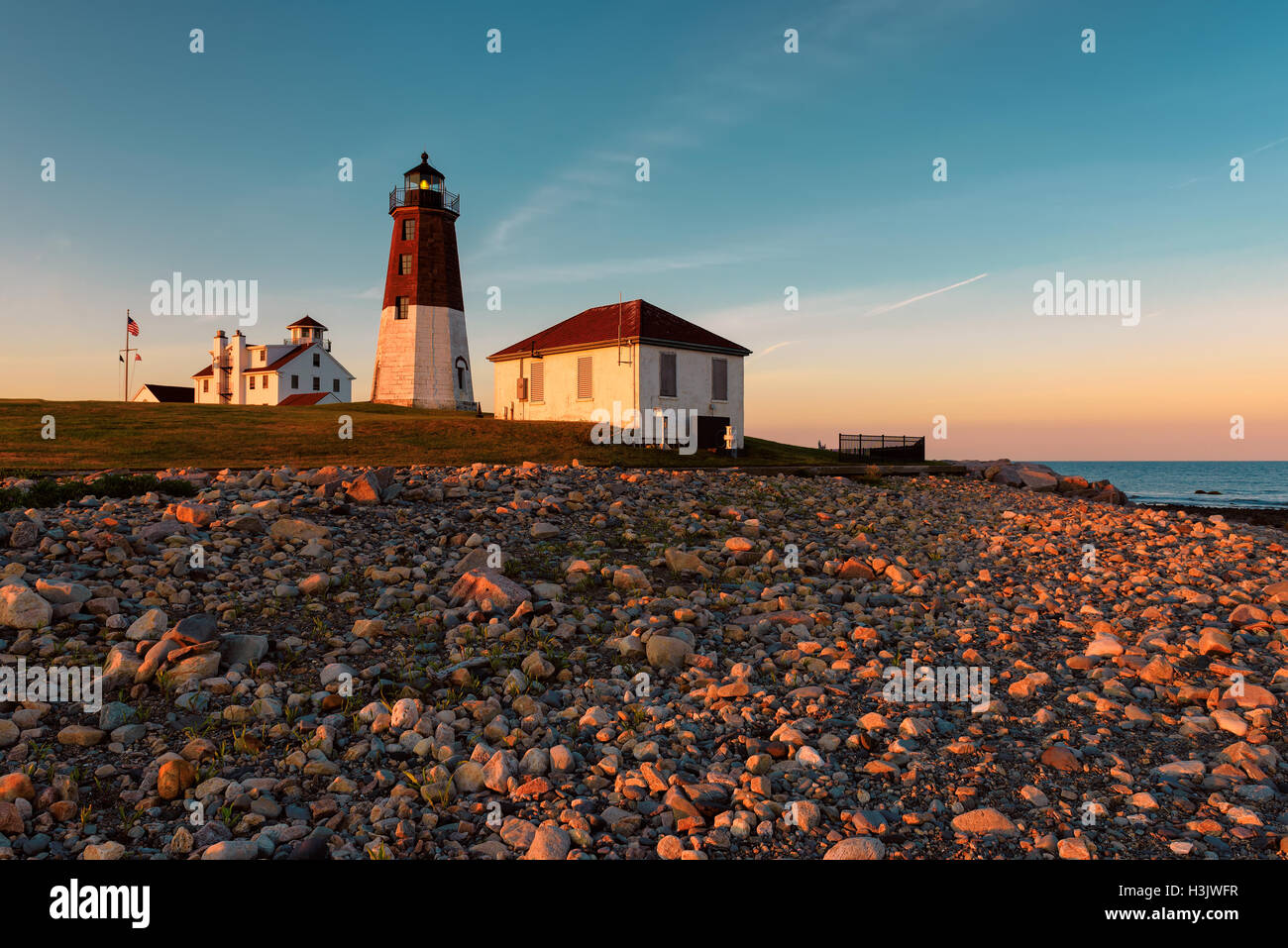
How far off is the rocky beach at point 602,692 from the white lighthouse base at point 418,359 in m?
32.7

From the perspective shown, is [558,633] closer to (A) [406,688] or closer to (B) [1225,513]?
(A) [406,688]

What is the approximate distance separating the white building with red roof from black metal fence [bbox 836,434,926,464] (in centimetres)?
4577

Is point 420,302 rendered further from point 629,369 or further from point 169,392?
point 169,392

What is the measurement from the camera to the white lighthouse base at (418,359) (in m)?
42.4

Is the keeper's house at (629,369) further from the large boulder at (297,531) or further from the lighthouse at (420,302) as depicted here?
the large boulder at (297,531)

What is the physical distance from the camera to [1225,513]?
28.5 m

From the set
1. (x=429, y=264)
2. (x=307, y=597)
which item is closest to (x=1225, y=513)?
(x=307, y=597)

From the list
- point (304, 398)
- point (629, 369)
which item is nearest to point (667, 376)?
point (629, 369)

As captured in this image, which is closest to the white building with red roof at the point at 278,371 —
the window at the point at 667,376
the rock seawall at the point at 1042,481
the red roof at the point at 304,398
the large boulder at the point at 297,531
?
the red roof at the point at 304,398

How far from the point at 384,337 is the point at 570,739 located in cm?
4210

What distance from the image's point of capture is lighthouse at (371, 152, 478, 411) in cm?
4200

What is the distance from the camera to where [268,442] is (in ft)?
74.7

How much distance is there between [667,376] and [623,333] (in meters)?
2.47
